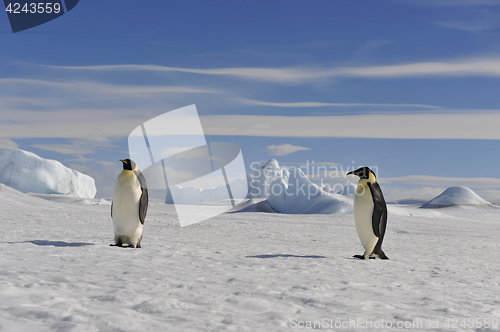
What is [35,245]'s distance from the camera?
5.86 m

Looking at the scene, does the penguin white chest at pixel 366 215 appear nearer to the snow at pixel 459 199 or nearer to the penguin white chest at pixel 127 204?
the penguin white chest at pixel 127 204

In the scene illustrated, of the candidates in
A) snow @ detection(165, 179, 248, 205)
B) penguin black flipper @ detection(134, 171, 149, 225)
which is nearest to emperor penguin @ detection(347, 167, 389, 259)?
penguin black flipper @ detection(134, 171, 149, 225)

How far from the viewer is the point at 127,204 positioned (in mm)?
6398

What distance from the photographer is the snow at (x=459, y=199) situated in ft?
116

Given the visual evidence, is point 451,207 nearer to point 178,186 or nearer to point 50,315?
point 178,186

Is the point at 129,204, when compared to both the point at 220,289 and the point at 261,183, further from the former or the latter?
the point at 261,183

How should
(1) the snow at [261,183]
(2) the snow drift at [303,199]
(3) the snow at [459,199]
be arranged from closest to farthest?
(2) the snow drift at [303,199] → (3) the snow at [459,199] → (1) the snow at [261,183]

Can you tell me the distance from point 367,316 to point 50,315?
7.53 feet

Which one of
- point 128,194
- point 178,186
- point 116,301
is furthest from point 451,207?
point 116,301

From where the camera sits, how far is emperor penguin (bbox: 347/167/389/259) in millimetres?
6574

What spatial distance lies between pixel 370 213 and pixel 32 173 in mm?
34152

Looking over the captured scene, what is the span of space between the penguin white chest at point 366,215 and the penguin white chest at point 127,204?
11.6 feet

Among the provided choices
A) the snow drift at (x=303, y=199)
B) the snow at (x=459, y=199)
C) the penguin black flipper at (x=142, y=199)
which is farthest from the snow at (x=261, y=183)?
the penguin black flipper at (x=142, y=199)

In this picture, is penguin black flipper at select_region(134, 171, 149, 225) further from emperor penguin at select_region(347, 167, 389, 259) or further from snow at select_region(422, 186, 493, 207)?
snow at select_region(422, 186, 493, 207)
